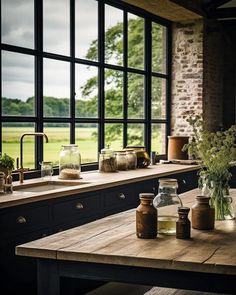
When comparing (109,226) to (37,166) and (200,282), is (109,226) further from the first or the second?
(37,166)

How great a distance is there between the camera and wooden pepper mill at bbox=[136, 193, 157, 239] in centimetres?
299

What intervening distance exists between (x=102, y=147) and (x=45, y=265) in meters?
4.46

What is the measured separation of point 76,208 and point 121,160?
1917 millimetres

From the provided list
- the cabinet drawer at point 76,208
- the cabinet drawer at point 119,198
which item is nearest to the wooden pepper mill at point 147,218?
the cabinet drawer at point 76,208

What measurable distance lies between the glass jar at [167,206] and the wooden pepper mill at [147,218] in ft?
0.36

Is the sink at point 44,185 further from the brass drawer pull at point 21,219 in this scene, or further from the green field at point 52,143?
the brass drawer pull at point 21,219

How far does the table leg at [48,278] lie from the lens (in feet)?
8.95

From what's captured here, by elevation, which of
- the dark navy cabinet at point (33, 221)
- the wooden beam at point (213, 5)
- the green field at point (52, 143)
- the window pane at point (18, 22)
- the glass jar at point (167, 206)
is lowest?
the dark navy cabinet at point (33, 221)

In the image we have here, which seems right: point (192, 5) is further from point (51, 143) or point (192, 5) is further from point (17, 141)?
point (17, 141)

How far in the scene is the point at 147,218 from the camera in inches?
118

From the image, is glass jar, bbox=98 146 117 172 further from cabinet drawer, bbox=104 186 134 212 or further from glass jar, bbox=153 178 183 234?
glass jar, bbox=153 178 183 234

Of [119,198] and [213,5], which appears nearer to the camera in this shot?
[119,198]

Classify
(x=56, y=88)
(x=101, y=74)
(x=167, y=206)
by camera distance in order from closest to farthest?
(x=167, y=206) < (x=56, y=88) < (x=101, y=74)

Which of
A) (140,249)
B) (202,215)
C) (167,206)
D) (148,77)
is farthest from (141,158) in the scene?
(140,249)
